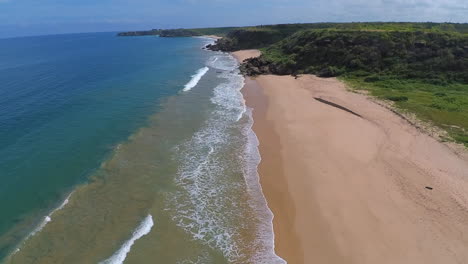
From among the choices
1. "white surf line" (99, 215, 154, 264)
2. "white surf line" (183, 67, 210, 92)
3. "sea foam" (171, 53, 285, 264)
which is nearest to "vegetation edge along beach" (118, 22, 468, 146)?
"white surf line" (183, 67, 210, 92)

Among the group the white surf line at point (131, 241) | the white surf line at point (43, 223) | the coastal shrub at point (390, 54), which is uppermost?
the coastal shrub at point (390, 54)

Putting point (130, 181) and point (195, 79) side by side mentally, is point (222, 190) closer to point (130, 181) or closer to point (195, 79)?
point (130, 181)

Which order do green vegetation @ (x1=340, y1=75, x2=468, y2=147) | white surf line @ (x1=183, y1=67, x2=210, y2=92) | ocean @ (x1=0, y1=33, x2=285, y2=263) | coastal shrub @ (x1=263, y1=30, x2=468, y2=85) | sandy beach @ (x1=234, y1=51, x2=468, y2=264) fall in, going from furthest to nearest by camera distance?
white surf line @ (x1=183, y1=67, x2=210, y2=92), coastal shrub @ (x1=263, y1=30, x2=468, y2=85), green vegetation @ (x1=340, y1=75, x2=468, y2=147), ocean @ (x1=0, y1=33, x2=285, y2=263), sandy beach @ (x1=234, y1=51, x2=468, y2=264)

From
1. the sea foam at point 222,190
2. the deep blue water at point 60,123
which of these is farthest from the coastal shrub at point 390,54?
the sea foam at point 222,190

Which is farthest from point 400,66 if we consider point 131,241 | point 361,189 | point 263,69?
point 131,241

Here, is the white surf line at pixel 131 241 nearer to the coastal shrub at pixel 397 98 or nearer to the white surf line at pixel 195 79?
the white surf line at pixel 195 79

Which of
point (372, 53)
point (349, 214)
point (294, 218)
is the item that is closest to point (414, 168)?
point (349, 214)

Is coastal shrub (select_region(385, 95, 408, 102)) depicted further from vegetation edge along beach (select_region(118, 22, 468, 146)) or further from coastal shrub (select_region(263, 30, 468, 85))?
coastal shrub (select_region(263, 30, 468, 85))
